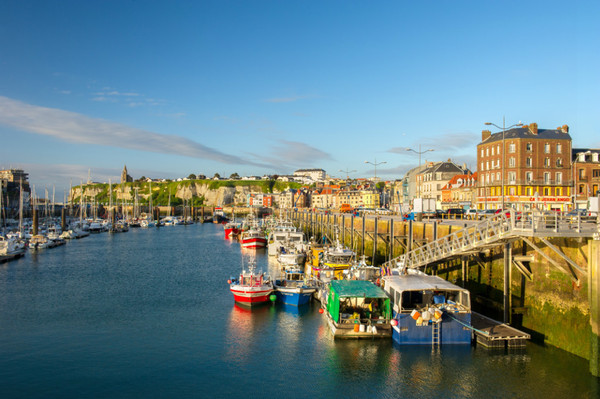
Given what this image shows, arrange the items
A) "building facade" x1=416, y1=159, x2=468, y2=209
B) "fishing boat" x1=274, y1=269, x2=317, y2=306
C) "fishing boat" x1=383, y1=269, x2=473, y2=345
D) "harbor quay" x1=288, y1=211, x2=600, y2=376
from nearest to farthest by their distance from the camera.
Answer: "harbor quay" x1=288, y1=211, x2=600, y2=376
"fishing boat" x1=383, y1=269, x2=473, y2=345
"fishing boat" x1=274, y1=269, x2=317, y2=306
"building facade" x1=416, y1=159, x2=468, y2=209

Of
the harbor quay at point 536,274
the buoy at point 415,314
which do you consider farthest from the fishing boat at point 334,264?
the buoy at point 415,314

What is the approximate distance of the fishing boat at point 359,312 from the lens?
2723 centimetres

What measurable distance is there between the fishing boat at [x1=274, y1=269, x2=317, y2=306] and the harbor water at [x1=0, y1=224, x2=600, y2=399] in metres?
0.78

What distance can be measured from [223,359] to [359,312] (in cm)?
954

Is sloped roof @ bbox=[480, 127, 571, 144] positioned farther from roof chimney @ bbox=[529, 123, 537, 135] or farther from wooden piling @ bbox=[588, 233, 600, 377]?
wooden piling @ bbox=[588, 233, 600, 377]

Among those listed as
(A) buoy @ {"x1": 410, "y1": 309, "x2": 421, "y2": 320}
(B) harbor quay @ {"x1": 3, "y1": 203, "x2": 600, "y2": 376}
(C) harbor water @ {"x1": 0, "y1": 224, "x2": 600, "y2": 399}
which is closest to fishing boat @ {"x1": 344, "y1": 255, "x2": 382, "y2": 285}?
(B) harbor quay @ {"x1": 3, "y1": 203, "x2": 600, "y2": 376}

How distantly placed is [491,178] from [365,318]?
47.6m

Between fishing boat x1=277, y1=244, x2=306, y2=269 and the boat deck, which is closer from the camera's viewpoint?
the boat deck

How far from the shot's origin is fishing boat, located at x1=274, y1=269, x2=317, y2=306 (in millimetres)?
35594

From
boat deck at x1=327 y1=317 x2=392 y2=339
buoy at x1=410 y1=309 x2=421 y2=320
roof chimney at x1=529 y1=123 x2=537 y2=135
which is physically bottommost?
boat deck at x1=327 y1=317 x2=392 y2=339

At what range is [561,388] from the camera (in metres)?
20.5

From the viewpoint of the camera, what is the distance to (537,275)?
25.9 m

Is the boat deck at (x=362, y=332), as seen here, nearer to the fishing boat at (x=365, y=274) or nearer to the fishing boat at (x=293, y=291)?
the fishing boat at (x=365, y=274)

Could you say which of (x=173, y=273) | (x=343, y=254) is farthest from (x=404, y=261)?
(x=173, y=273)
